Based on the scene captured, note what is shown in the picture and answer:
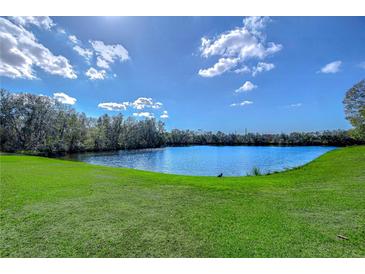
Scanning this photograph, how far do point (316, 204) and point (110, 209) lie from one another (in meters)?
5.01

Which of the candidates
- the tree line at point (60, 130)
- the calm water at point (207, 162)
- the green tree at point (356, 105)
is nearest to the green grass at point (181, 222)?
the calm water at point (207, 162)

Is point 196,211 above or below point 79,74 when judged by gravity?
below

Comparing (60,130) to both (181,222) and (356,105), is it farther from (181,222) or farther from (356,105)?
(356,105)

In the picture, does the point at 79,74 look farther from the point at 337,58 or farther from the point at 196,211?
the point at 337,58

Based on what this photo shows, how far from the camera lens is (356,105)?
17078 millimetres

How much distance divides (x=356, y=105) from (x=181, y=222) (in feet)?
65.3

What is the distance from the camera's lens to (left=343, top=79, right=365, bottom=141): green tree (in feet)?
54.1

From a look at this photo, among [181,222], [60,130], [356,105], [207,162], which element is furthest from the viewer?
[60,130]

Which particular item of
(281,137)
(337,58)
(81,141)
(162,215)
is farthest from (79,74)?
(281,137)

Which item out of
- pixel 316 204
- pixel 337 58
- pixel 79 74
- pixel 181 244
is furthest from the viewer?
pixel 79 74

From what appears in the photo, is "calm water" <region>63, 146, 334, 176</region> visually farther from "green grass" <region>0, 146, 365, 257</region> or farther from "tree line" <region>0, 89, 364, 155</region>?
"green grass" <region>0, 146, 365, 257</region>

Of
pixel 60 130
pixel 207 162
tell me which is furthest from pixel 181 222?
pixel 60 130

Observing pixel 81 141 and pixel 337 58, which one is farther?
pixel 81 141
